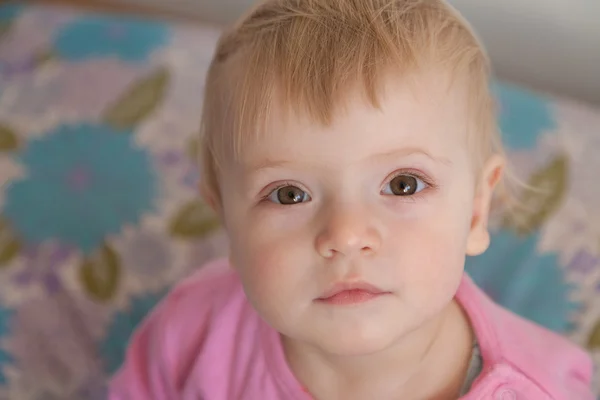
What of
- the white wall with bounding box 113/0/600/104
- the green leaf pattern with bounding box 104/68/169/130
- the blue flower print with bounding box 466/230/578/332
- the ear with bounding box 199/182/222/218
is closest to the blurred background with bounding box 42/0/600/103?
the white wall with bounding box 113/0/600/104

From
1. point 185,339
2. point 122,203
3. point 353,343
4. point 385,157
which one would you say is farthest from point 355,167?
point 122,203

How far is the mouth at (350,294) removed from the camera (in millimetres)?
584

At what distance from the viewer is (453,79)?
0.63m

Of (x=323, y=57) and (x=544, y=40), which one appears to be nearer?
(x=323, y=57)

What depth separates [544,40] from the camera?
122cm

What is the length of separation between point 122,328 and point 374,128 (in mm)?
602

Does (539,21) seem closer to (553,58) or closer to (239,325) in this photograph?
(553,58)

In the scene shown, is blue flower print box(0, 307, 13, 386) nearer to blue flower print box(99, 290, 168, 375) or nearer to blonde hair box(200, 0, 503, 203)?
blue flower print box(99, 290, 168, 375)

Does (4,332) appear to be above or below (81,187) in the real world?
below

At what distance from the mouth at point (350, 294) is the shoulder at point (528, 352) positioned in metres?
0.19

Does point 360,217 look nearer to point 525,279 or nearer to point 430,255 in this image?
point 430,255

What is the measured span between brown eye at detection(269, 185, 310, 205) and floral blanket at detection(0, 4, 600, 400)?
0.48m

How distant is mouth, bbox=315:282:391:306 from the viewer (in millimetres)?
584

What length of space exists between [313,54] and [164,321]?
404 millimetres
